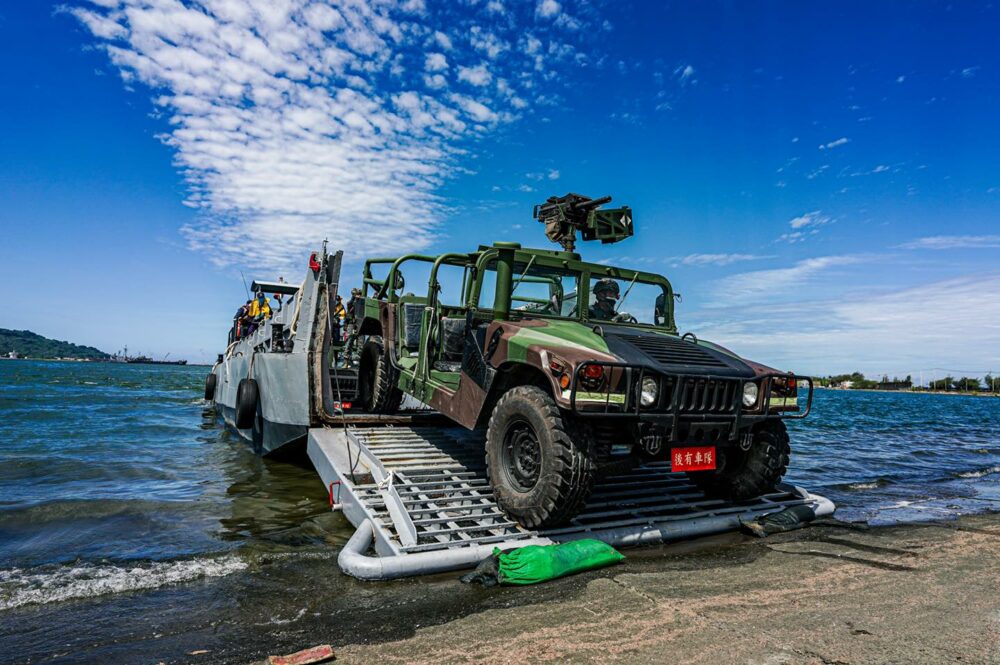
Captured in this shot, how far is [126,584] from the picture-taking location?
13.5ft

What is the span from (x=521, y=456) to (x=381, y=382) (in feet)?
11.9

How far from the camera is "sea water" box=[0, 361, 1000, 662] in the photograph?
3.61 m

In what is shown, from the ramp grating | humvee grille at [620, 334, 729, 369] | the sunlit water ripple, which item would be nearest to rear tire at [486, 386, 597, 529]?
the ramp grating

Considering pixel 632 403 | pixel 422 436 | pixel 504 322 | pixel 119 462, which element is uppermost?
pixel 504 322

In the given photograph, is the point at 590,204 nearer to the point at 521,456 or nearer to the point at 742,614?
the point at 521,456

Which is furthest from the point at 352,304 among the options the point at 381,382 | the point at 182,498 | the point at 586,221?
the point at 586,221

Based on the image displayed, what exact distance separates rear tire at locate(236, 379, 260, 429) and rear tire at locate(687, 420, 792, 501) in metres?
7.38

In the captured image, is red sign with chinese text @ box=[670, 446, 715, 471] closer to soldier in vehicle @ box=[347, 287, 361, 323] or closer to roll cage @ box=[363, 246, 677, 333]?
roll cage @ box=[363, 246, 677, 333]

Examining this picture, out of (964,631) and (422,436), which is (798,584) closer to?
(964,631)

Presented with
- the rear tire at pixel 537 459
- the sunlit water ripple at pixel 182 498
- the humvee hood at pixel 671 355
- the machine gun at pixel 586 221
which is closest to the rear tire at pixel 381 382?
the sunlit water ripple at pixel 182 498

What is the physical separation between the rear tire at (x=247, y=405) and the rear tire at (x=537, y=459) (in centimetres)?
644

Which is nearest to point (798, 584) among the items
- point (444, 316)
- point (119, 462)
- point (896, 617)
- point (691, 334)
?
point (896, 617)

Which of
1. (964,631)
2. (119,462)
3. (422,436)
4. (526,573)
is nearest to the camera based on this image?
(964,631)

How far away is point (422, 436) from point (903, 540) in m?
4.85
